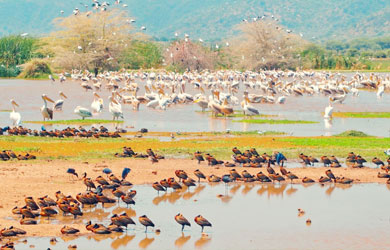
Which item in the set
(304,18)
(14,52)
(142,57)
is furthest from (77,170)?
(304,18)

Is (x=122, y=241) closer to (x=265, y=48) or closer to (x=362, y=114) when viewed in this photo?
(x=362, y=114)

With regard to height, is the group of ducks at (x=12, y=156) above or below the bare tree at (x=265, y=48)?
below

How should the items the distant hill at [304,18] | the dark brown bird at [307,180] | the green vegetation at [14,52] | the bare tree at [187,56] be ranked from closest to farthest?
the dark brown bird at [307,180] → the green vegetation at [14,52] → the bare tree at [187,56] → the distant hill at [304,18]

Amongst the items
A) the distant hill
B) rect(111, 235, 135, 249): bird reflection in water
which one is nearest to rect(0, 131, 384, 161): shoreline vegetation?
rect(111, 235, 135, 249): bird reflection in water

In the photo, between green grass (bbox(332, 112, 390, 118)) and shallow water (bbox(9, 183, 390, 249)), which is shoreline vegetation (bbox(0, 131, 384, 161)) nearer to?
shallow water (bbox(9, 183, 390, 249))

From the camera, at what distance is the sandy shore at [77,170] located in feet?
50.5

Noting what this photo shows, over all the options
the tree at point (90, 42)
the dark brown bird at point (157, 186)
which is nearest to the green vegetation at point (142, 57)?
the tree at point (90, 42)

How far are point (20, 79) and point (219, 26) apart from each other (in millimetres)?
124099

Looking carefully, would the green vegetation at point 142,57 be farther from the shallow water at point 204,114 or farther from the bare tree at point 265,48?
the shallow water at point 204,114

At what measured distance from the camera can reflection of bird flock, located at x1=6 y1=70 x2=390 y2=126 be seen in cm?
3307

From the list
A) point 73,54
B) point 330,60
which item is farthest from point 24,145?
point 330,60

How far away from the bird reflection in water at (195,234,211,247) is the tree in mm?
55398

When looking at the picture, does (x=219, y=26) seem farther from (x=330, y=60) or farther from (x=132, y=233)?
(x=132, y=233)

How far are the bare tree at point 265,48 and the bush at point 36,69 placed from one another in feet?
66.8
